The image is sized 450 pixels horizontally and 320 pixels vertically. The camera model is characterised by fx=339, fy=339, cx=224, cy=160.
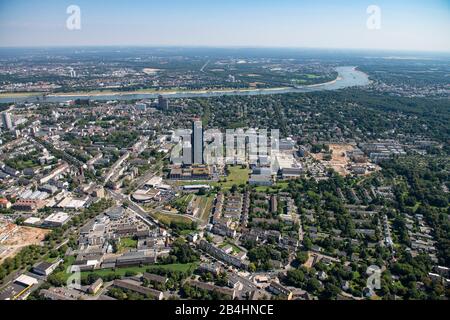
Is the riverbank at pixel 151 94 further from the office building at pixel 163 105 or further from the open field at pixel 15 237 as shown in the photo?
the open field at pixel 15 237

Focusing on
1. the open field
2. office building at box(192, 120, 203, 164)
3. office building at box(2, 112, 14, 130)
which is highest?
office building at box(2, 112, 14, 130)

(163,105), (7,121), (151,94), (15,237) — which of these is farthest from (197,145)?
(151,94)

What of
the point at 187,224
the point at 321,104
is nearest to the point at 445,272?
the point at 187,224

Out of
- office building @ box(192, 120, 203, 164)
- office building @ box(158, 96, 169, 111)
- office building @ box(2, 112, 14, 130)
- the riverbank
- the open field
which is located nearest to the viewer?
the open field

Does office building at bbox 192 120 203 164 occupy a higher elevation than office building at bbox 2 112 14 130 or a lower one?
lower

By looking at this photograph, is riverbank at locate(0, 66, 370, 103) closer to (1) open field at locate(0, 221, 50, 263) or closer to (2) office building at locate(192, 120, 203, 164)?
(2) office building at locate(192, 120, 203, 164)

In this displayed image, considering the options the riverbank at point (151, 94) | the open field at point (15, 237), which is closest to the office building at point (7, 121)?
the riverbank at point (151, 94)


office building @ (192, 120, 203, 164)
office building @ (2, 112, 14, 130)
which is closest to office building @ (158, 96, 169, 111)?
office building @ (192, 120, 203, 164)

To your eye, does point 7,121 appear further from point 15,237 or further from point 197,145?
point 15,237

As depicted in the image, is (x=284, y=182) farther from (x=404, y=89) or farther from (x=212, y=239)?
(x=404, y=89)
